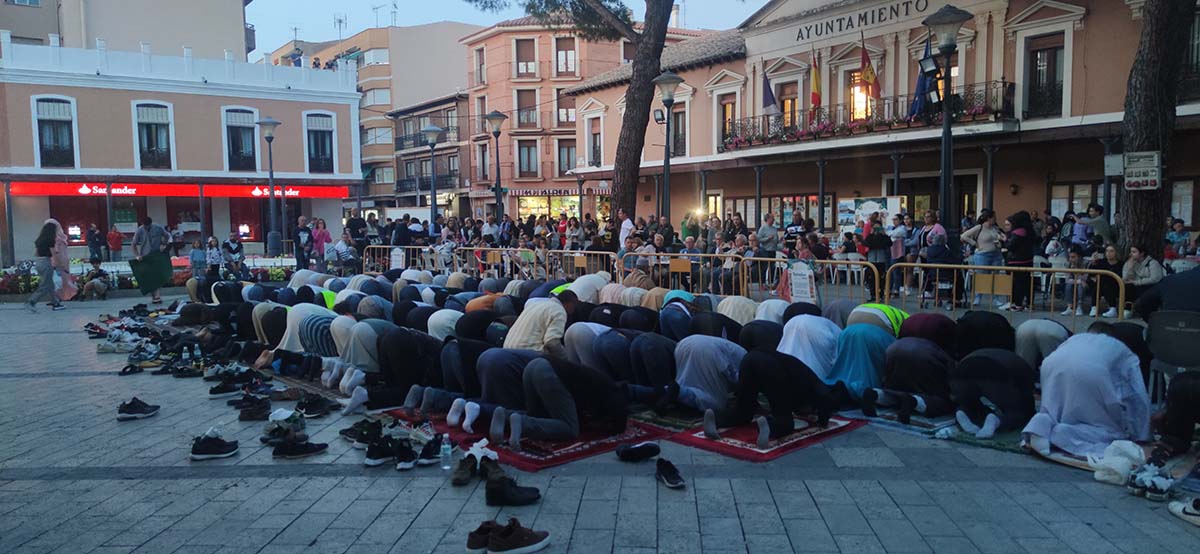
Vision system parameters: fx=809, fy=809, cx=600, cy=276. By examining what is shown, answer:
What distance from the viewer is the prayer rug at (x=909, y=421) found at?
6519 millimetres

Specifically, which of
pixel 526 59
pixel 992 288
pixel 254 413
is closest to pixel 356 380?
pixel 254 413

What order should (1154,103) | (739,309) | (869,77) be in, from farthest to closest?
(869,77) < (1154,103) < (739,309)

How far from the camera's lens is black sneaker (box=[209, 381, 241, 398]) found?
831 cm

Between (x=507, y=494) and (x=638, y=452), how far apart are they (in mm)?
1204

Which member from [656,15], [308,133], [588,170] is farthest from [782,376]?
[308,133]

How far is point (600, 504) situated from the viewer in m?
5.05

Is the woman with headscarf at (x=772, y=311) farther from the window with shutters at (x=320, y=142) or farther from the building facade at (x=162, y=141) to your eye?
the window with shutters at (x=320, y=142)

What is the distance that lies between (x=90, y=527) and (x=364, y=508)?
156cm

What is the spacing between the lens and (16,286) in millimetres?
17859

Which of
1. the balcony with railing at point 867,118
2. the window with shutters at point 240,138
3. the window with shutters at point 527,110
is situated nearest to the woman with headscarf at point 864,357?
the balcony with railing at point 867,118

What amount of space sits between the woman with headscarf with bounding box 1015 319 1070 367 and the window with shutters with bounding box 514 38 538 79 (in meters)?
39.2

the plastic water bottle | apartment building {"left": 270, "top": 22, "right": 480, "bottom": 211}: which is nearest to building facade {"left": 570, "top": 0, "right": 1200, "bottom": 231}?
the plastic water bottle

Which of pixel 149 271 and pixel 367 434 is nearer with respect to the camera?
pixel 367 434

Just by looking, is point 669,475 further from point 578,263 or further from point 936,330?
point 578,263
